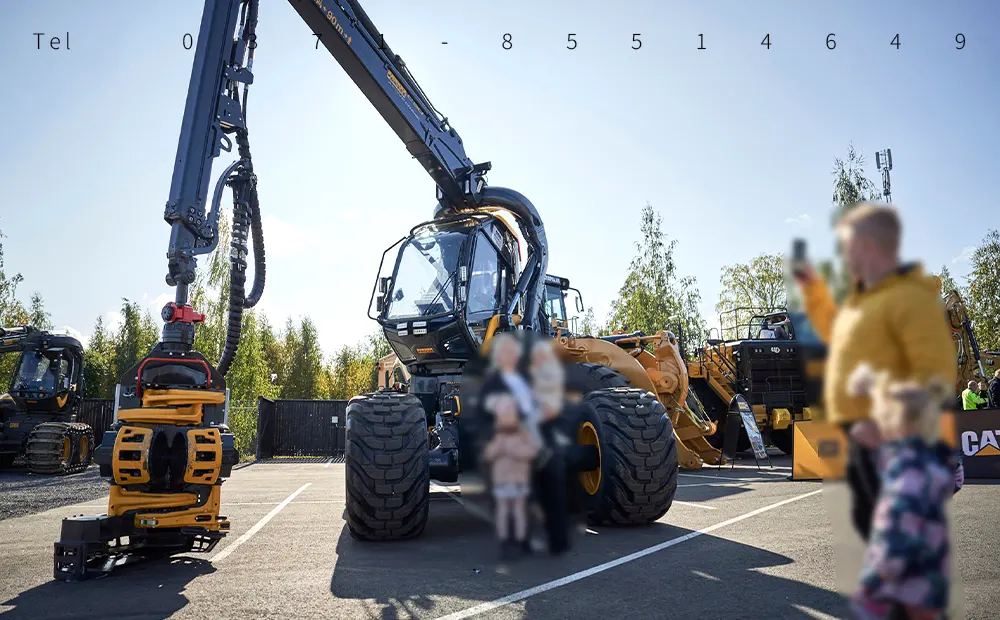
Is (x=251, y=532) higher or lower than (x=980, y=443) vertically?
lower

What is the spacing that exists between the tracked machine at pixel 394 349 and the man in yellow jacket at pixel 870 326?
0.34 meters

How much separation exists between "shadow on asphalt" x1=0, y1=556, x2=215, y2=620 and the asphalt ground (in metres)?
0.02

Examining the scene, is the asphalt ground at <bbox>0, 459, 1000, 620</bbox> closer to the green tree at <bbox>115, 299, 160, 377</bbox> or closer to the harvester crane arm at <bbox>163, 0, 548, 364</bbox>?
the harvester crane arm at <bbox>163, 0, 548, 364</bbox>

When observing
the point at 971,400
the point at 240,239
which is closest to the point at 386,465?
the point at 971,400

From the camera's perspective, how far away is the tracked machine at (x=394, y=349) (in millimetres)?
2262

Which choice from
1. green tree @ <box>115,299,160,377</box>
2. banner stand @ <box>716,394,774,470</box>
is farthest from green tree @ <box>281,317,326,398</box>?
banner stand @ <box>716,394,774,470</box>

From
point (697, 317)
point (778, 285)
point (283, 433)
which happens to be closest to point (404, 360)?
point (697, 317)

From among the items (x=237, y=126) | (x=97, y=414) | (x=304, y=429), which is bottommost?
(x=304, y=429)

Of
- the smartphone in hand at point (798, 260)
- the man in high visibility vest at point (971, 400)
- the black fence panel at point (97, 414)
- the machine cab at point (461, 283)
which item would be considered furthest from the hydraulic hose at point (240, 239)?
the black fence panel at point (97, 414)

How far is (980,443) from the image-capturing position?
37.0 feet

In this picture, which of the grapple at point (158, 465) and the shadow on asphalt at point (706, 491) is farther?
the shadow on asphalt at point (706, 491)

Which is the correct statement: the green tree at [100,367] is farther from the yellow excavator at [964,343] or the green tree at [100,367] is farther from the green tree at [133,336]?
Result: the yellow excavator at [964,343]

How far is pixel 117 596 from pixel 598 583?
5.12 meters

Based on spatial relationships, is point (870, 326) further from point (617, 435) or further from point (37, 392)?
point (37, 392)
